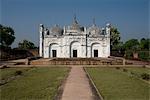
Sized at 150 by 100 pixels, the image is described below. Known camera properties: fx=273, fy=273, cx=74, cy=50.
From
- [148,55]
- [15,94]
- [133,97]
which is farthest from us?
[148,55]

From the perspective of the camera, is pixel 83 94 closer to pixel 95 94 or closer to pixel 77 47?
pixel 95 94

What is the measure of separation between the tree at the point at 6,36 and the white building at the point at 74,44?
589 inches

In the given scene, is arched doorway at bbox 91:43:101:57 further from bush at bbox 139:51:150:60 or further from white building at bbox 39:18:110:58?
bush at bbox 139:51:150:60

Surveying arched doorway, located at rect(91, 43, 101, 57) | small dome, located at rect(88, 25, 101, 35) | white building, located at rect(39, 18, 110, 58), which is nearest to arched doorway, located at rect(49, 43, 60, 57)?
white building, located at rect(39, 18, 110, 58)

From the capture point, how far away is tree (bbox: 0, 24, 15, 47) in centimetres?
6003

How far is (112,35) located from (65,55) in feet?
50.1

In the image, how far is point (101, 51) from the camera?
47250mm

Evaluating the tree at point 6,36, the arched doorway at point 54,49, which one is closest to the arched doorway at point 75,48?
the arched doorway at point 54,49

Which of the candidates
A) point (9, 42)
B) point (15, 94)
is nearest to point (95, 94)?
point (15, 94)

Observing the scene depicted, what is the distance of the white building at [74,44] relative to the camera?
4669cm

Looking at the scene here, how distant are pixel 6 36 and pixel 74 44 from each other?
66.9 feet

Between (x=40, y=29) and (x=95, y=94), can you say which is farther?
(x=40, y=29)

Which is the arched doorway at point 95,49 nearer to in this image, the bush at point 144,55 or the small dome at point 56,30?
the small dome at point 56,30

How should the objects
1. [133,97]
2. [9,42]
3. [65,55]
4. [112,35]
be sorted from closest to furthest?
[133,97], [65,55], [112,35], [9,42]
